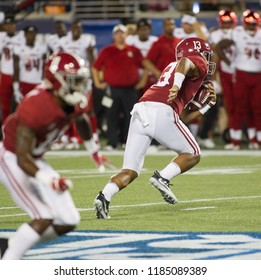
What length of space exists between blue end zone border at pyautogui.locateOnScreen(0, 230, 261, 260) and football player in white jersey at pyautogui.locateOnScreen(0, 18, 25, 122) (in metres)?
9.02

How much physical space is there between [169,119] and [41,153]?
2624 millimetres

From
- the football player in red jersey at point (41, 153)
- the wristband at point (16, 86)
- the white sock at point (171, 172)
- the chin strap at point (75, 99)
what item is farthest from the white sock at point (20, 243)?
the wristband at point (16, 86)

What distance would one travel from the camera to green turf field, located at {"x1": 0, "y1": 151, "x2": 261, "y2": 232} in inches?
328

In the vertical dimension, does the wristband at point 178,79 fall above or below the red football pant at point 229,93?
above

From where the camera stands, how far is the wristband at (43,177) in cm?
613

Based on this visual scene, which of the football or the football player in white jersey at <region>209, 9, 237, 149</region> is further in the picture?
the football player in white jersey at <region>209, 9, 237, 149</region>

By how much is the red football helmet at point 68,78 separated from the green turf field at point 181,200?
73.5 inches

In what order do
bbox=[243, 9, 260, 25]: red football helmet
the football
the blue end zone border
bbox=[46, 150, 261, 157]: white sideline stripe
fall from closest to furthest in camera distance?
the blue end zone border < the football < bbox=[46, 150, 261, 157]: white sideline stripe < bbox=[243, 9, 260, 25]: red football helmet

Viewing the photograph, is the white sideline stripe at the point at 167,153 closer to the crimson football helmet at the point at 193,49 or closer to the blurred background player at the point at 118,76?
the blurred background player at the point at 118,76

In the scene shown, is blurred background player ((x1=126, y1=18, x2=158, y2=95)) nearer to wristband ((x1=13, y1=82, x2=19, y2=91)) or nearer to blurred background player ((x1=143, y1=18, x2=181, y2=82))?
blurred background player ((x1=143, y1=18, x2=181, y2=82))

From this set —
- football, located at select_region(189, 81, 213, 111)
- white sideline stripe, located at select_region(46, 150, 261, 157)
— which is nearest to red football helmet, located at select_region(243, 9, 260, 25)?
white sideline stripe, located at select_region(46, 150, 261, 157)

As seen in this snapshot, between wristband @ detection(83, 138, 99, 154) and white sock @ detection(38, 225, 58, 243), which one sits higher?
wristband @ detection(83, 138, 99, 154)

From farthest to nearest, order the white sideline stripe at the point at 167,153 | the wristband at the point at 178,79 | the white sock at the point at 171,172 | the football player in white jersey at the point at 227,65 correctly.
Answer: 1. the football player in white jersey at the point at 227,65
2. the white sideline stripe at the point at 167,153
3. the white sock at the point at 171,172
4. the wristband at the point at 178,79

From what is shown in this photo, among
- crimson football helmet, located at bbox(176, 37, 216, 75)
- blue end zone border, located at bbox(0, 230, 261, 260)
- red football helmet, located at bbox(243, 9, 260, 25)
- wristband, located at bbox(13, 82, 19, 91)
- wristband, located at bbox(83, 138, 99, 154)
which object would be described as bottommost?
wristband, located at bbox(13, 82, 19, 91)
